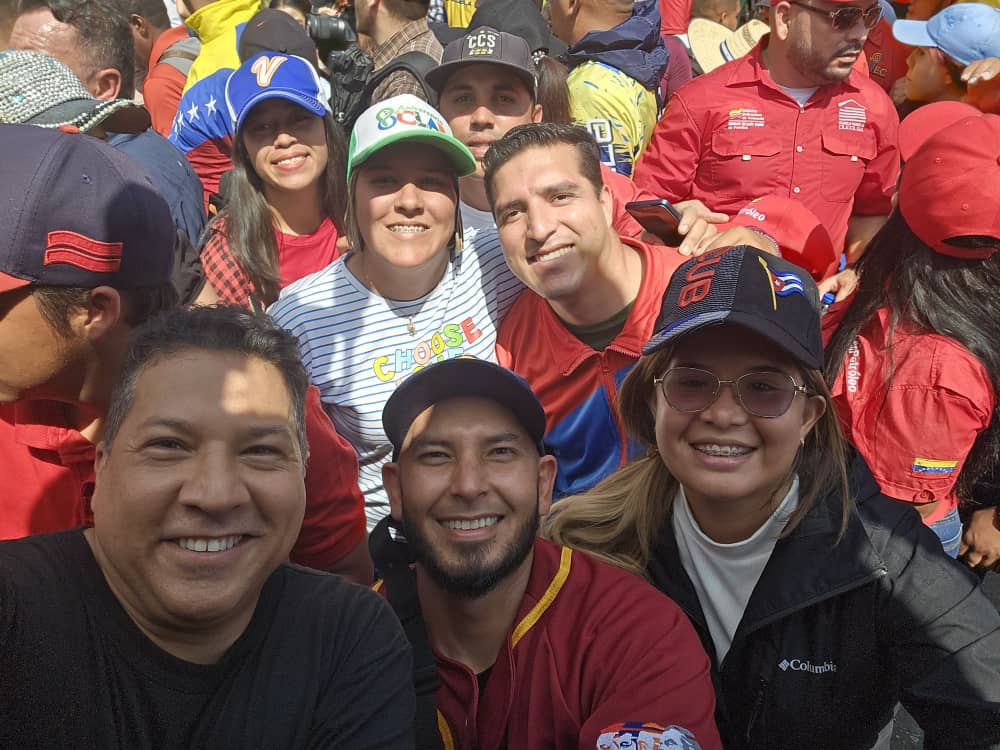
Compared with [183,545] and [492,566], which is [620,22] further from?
[183,545]

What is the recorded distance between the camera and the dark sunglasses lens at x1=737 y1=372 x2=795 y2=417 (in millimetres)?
2094

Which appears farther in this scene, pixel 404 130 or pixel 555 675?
pixel 404 130

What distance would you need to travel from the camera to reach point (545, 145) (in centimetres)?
313

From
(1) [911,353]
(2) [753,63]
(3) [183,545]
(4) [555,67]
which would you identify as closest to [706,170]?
(2) [753,63]

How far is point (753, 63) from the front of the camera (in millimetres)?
4277

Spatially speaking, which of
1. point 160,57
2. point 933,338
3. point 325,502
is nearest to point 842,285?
point 933,338

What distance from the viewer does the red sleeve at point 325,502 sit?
6.95 feet

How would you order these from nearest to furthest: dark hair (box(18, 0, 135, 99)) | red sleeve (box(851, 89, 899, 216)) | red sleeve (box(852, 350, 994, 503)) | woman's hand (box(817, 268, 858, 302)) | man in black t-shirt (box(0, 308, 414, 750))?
man in black t-shirt (box(0, 308, 414, 750)), red sleeve (box(852, 350, 994, 503)), woman's hand (box(817, 268, 858, 302)), dark hair (box(18, 0, 135, 99)), red sleeve (box(851, 89, 899, 216))

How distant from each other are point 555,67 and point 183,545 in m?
3.18

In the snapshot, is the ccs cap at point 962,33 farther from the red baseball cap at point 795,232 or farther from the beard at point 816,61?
the red baseball cap at point 795,232

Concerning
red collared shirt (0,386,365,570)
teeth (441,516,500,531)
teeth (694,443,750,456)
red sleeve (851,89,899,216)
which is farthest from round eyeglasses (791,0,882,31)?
red collared shirt (0,386,365,570)

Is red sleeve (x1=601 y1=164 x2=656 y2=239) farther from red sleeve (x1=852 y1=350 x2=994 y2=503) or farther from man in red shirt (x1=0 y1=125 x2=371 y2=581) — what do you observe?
man in red shirt (x1=0 y1=125 x2=371 y2=581)

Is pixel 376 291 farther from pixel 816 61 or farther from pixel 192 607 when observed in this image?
pixel 816 61

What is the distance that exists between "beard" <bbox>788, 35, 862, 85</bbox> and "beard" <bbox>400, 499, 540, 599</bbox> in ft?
9.75
